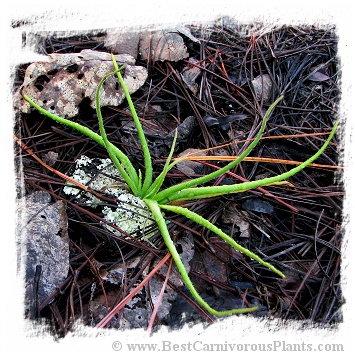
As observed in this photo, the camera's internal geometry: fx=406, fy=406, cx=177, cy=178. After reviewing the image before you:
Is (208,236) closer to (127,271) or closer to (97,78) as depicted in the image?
(127,271)

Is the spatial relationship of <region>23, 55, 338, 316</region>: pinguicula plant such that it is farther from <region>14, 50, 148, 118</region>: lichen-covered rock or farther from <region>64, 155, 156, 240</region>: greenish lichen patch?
<region>14, 50, 148, 118</region>: lichen-covered rock

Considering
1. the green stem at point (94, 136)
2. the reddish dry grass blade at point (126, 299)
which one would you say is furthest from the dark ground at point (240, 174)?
the green stem at point (94, 136)

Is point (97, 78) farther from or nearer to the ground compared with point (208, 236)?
farther from the ground

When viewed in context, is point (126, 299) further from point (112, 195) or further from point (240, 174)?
point (240, 174)

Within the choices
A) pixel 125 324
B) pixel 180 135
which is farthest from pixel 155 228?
pixel 180 135

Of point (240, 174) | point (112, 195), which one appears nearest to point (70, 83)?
point (112, 195)

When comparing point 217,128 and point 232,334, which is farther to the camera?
point 217,128

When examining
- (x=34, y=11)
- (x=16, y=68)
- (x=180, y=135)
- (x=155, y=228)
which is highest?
(x=34, y=11)
